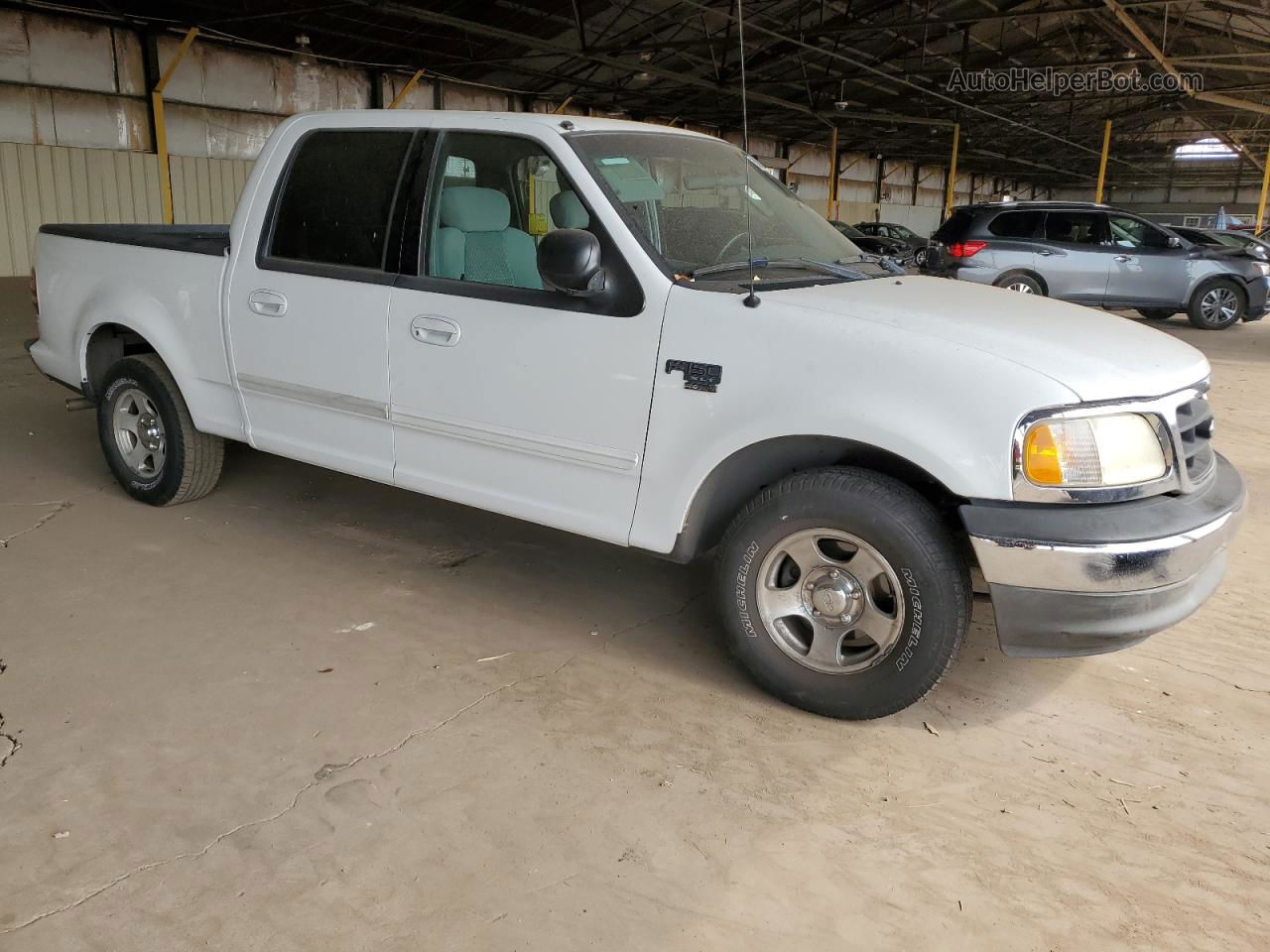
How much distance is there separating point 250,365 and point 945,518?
293cm

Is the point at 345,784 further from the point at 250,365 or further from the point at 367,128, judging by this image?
the point at 367,128

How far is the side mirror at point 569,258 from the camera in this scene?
118 inches

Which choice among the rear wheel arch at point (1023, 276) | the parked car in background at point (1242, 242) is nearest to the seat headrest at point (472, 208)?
the rear wheel arch at point (1023, 276)

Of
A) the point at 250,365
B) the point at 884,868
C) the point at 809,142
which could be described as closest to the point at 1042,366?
the point at 884,868

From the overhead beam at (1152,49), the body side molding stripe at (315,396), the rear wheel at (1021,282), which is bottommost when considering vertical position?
the body side molding stripe at (315,396)

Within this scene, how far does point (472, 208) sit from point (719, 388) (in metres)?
1.30

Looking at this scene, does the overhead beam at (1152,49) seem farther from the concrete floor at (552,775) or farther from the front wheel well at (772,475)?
the front wheel well at (772,475)

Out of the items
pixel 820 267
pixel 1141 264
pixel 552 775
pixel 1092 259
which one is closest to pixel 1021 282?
pixel 1092 259

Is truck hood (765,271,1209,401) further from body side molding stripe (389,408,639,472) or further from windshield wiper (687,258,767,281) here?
body side molding stripe (389,408,639,472)

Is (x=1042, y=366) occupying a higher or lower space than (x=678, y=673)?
higher

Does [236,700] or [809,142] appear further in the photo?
[809,142]

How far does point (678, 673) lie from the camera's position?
136 inches

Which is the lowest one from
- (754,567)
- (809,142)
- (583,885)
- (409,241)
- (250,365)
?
(583,885)

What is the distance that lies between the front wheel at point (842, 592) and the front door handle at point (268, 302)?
2.12 m
